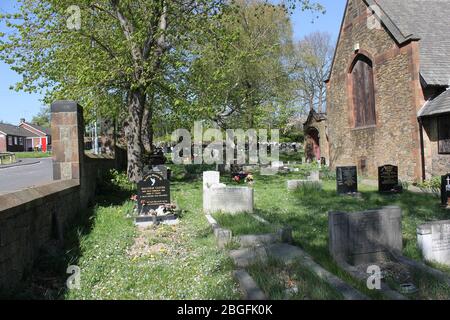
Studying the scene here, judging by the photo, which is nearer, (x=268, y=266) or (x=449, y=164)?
(x=268, y=266)

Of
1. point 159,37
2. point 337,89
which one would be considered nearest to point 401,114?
point 337,89

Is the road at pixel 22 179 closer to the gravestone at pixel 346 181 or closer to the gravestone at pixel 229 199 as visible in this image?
the gravestone at pixel 229 199

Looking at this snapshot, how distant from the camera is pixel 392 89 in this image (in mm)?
19016

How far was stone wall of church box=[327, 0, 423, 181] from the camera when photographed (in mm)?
17750

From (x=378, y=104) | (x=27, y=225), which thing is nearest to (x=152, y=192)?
(x=27, y=225)

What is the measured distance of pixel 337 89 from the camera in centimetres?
2483

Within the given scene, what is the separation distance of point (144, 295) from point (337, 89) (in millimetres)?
21990

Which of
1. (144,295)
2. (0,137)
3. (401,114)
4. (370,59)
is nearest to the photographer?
(144,295)

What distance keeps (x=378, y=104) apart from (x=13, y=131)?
71.9 m

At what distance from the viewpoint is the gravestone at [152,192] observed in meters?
10.1

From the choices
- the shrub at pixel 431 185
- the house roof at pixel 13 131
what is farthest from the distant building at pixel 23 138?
the shrub at pixel 431 185

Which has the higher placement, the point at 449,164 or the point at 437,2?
the point at 437,2

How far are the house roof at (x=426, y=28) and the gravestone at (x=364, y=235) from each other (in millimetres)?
12311

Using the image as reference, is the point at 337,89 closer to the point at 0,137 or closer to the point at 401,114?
the point at 401,114
